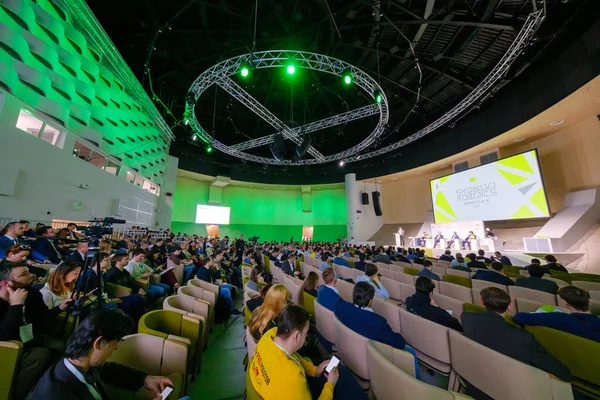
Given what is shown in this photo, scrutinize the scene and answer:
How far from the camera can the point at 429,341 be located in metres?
1.89

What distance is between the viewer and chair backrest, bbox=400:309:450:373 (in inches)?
69.7

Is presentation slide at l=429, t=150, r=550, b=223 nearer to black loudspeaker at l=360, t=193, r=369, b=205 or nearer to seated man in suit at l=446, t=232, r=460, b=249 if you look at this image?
seated man in suit at l=446, t=232, r=460, b=249

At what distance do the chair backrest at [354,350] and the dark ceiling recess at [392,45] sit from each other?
6.82 m

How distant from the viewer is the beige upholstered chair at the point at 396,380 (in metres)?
0.93

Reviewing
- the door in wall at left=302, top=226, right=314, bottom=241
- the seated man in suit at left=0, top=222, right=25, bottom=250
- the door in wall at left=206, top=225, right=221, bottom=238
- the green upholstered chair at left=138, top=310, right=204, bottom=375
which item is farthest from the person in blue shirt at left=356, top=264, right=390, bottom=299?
the door in wall at left=302, top=226, right=314, bottom=241

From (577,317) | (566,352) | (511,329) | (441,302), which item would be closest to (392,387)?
(511,329)

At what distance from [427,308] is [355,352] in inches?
40.2

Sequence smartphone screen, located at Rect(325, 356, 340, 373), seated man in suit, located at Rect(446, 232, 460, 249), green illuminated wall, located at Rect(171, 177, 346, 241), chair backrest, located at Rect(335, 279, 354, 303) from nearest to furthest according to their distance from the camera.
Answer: smartphone screen, located at Rect(325, 356, 340, 373)
chair backrest, located at Rect(335, 279, 354, 303)
seated man in suit, located at Rect(446, 232, 460, 249)
green illuminated wall, located at Rect(171, 177, 346, 241)

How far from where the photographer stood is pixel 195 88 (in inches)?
298

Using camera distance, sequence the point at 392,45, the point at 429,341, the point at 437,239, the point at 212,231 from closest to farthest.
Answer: the point at 429,341
the point at 392,45
the point at 437,239
the point at 212,231

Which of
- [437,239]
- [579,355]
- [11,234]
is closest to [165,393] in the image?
[579,355]

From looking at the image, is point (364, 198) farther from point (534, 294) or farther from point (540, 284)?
point (534, 294)

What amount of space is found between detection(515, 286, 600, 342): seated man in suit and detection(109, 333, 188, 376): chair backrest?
278 cm

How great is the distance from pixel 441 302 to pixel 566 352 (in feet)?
3.73
